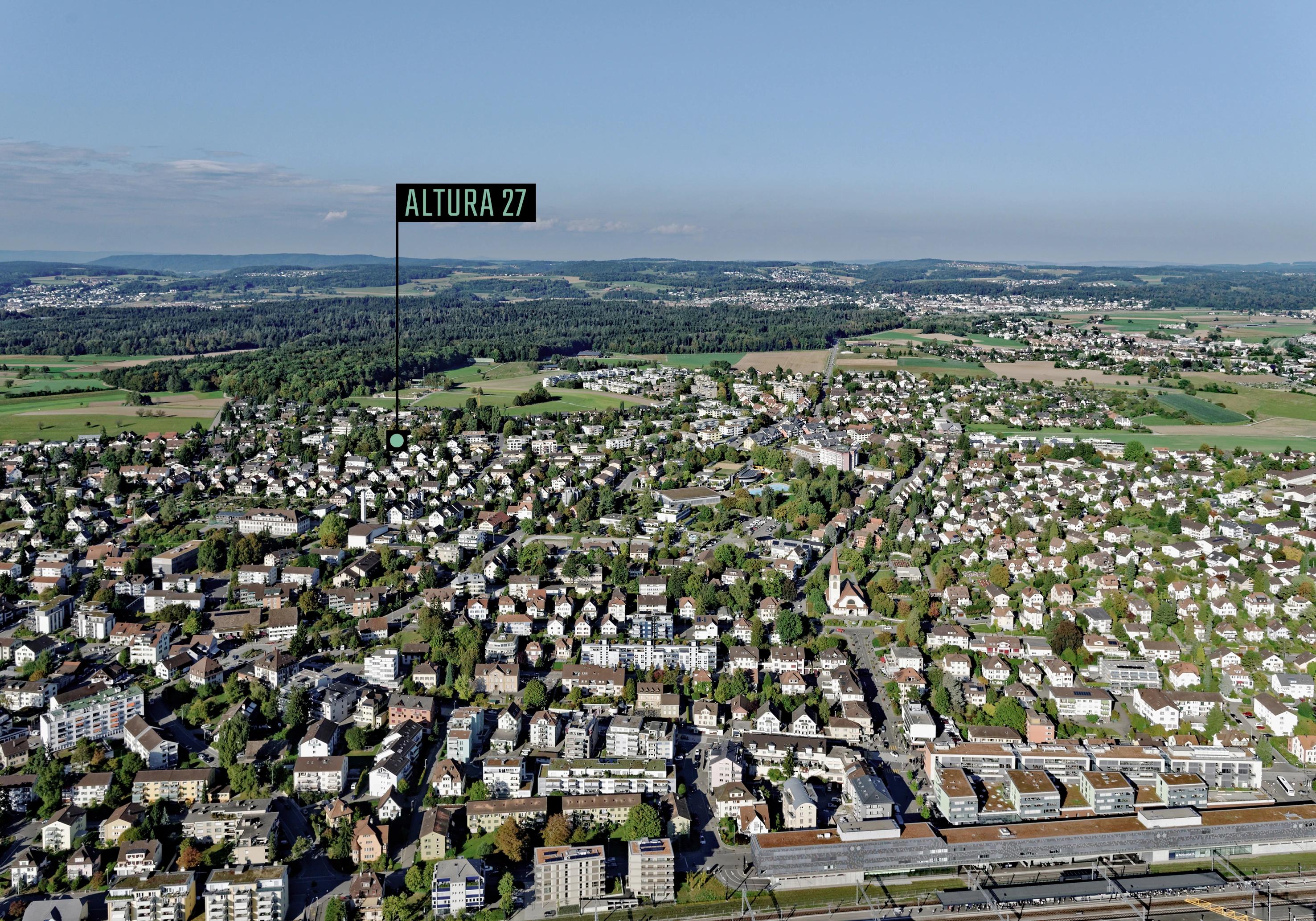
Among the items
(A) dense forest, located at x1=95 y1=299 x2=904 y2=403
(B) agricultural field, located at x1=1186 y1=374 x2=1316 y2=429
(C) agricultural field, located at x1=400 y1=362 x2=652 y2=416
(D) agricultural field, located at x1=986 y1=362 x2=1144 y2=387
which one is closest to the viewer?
(B) agricultural field, located at x1=1186 y1=374 x2=1316 y2=429

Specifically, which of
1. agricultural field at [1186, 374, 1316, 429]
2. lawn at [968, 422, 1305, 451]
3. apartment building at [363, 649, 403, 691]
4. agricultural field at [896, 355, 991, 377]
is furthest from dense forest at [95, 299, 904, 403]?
apartment building at [363, 649, 403, 691]

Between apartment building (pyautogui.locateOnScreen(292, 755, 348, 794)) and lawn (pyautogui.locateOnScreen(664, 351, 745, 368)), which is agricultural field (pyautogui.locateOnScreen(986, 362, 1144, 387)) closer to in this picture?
lawn (pyautogui.locateOnScreen(664, 351, 745, 368))

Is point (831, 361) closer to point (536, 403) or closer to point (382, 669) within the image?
point (536, 403)

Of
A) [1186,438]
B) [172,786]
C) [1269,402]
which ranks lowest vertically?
[172,786]

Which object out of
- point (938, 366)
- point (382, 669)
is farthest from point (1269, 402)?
point (382, 669)

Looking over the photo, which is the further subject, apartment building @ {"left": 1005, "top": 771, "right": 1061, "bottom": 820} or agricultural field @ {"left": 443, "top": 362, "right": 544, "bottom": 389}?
agricultural field @ {"left": 443, "top": 362, "right": 544, "bottom": 389}

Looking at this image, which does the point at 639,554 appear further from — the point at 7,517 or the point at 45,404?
the point at 45,404

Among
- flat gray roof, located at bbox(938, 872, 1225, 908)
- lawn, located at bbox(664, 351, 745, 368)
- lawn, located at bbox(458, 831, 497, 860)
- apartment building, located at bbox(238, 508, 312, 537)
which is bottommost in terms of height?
flat gray roof, located at bbox(938, 872, 1225, 908)
